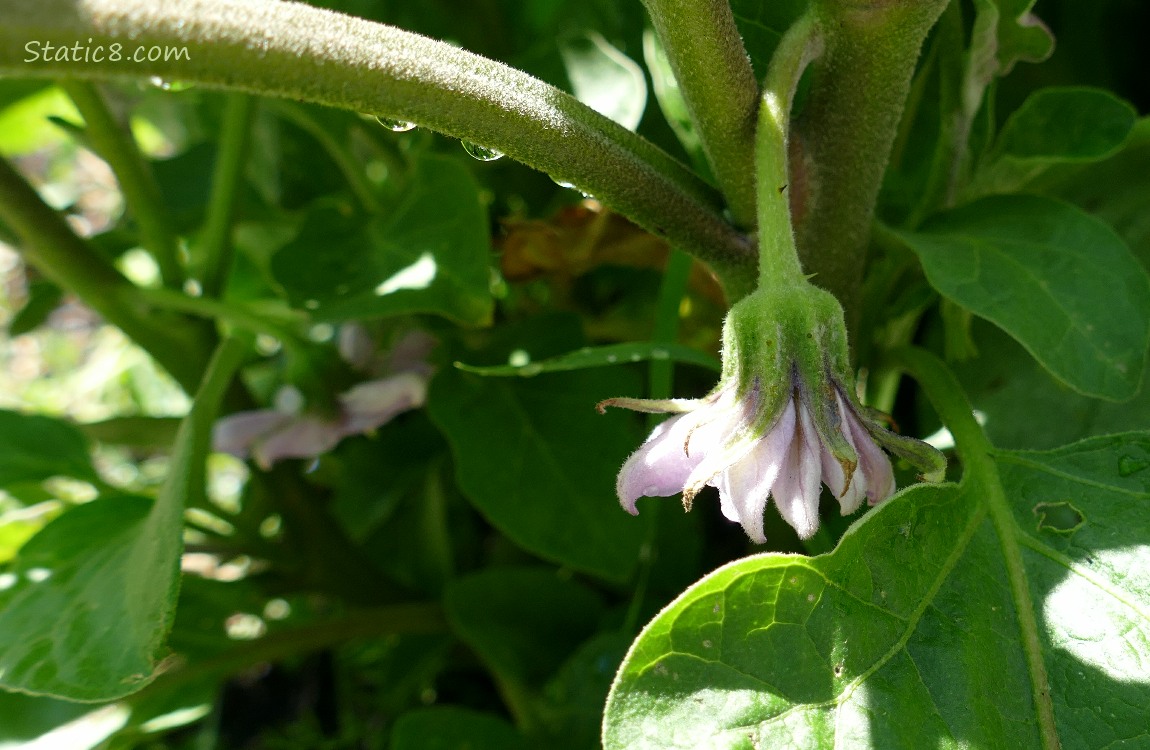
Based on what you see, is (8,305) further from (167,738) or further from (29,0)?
(29,0)

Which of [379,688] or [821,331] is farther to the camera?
[379,688]

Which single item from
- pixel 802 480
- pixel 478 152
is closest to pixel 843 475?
pixel 802 480

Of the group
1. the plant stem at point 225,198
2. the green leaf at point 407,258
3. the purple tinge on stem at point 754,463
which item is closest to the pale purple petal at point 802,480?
the purple tinge on stem at point 754,463

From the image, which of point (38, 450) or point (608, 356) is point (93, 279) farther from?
point (608, 356)

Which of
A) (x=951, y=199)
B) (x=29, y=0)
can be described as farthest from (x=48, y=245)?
(x=951, y=199)

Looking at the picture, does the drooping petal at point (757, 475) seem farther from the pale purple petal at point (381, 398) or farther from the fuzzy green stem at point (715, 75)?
the pale purple petal at point (381, 398)
